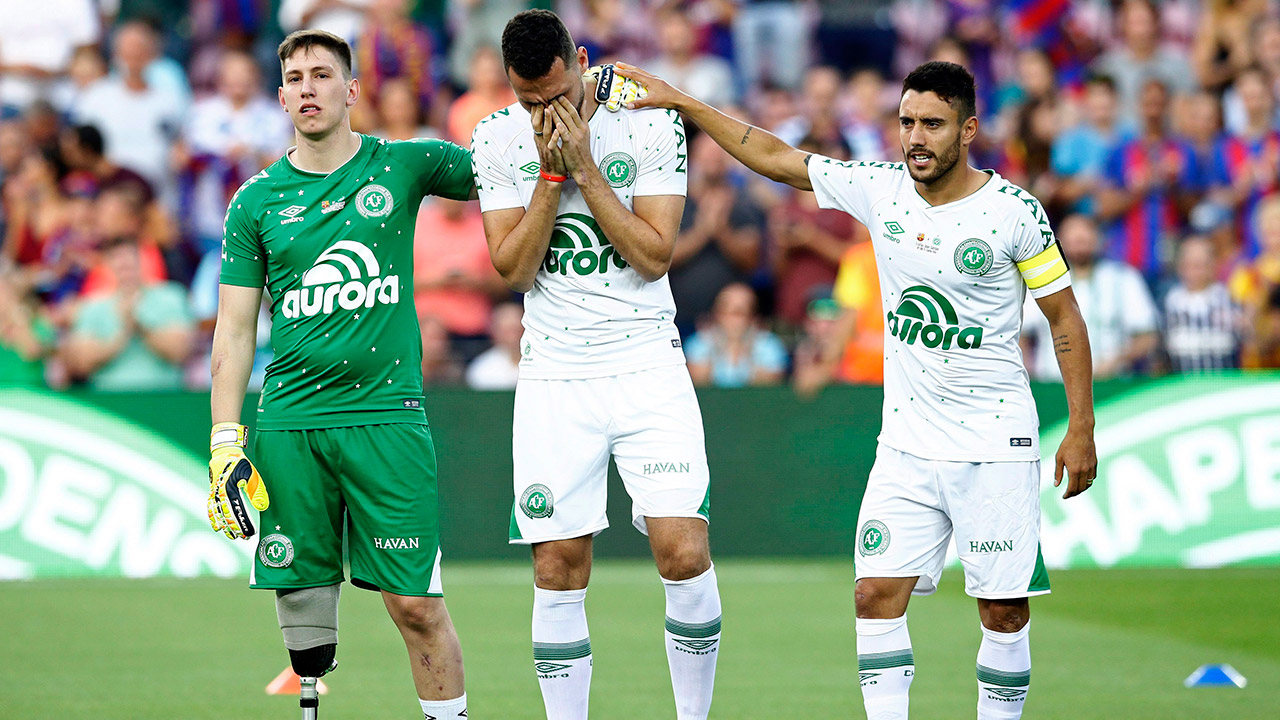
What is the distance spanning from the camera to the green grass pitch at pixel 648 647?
281 inches

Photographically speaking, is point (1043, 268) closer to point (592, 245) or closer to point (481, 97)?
point (592, 245)

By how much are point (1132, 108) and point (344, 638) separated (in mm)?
9340

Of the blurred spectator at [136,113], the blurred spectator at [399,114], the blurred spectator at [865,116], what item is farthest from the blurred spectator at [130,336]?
the blurred spectator at [865,116]

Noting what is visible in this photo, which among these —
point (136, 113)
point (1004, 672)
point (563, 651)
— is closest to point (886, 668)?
point (1004, 672)

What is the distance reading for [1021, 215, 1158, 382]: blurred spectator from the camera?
1144 centimetres

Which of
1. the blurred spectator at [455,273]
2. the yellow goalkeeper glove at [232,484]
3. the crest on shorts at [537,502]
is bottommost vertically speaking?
the crest on shorts at [537,502]

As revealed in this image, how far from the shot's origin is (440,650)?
5.52 m

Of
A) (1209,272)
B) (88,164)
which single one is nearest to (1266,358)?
(1209,272)

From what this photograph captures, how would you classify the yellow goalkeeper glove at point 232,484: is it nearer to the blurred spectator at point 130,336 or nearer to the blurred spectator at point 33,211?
the blurred spectator at point 130,336

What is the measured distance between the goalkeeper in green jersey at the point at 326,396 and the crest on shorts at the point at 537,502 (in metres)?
0.36

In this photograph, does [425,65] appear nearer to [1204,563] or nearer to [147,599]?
[147,599]

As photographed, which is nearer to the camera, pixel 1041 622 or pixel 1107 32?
pixel 1041 622

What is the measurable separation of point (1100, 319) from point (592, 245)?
6821 mm

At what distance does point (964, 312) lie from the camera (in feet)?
18.6
